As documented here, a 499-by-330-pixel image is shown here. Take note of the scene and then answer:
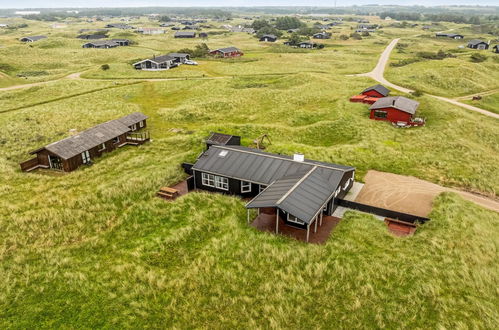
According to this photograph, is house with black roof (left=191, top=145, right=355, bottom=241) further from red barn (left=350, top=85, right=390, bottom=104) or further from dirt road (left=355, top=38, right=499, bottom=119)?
dirt road (left=355, top=38, right=499, bottom=119)

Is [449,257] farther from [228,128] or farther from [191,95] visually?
[191,95]

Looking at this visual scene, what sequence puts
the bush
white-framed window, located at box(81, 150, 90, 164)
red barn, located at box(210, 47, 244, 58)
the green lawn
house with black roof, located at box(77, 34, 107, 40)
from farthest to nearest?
house with black roof, located at box(77, 34, 107, 40), red barn, located at box(210, 47, 244, 58), the bush, white-framed window, located at box(81, 150, 90, 164), the green lawn

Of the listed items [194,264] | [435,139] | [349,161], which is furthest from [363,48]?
[194,264]

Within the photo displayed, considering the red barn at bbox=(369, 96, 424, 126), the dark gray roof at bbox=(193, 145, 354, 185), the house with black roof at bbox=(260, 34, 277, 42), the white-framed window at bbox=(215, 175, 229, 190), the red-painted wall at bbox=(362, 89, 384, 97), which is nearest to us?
the dark gray roof at bbox=(193, 145, 354, 185)

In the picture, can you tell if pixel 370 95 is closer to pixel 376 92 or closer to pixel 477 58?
pixel 376 92

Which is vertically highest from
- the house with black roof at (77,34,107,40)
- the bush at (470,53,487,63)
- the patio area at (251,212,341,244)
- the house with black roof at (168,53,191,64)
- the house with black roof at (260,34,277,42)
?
the house with black roof at (77,34,107,40)

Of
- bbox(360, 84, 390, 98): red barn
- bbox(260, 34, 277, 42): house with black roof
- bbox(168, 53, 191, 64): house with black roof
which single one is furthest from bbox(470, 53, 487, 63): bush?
bbox(168, 53, 191, 64): house with black roof

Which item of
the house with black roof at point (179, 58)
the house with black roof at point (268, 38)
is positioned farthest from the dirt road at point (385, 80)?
the house with black roof at point (179, 58)

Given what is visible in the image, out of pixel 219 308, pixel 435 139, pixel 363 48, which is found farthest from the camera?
pixel 363 48
